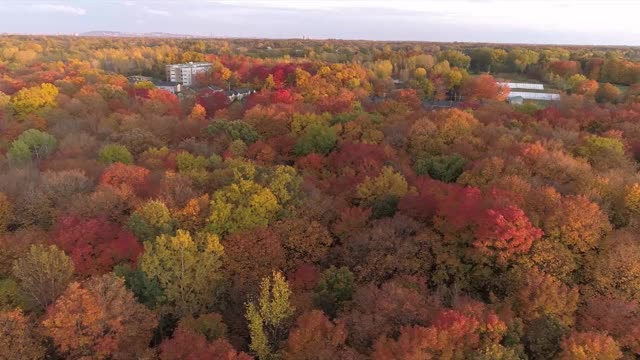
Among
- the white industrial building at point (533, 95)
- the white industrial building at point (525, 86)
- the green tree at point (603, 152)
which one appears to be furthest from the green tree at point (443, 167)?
the white industrial building at point (525, 86)

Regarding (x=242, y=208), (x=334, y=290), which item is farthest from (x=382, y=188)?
(x=334, y=290)

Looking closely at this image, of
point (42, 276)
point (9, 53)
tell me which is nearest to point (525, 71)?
point (42, 276)

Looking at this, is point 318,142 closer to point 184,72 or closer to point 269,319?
point 269,319

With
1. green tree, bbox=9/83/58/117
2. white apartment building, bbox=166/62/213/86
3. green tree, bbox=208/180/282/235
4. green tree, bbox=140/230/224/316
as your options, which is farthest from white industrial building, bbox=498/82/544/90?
green tree, bbox=140/230/224/316

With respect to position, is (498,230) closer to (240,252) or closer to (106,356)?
(240,252)

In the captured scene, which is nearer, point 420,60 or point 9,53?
point 420,60

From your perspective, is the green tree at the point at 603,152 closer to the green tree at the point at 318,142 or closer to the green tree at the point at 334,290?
the green tree at the point at 318,142
